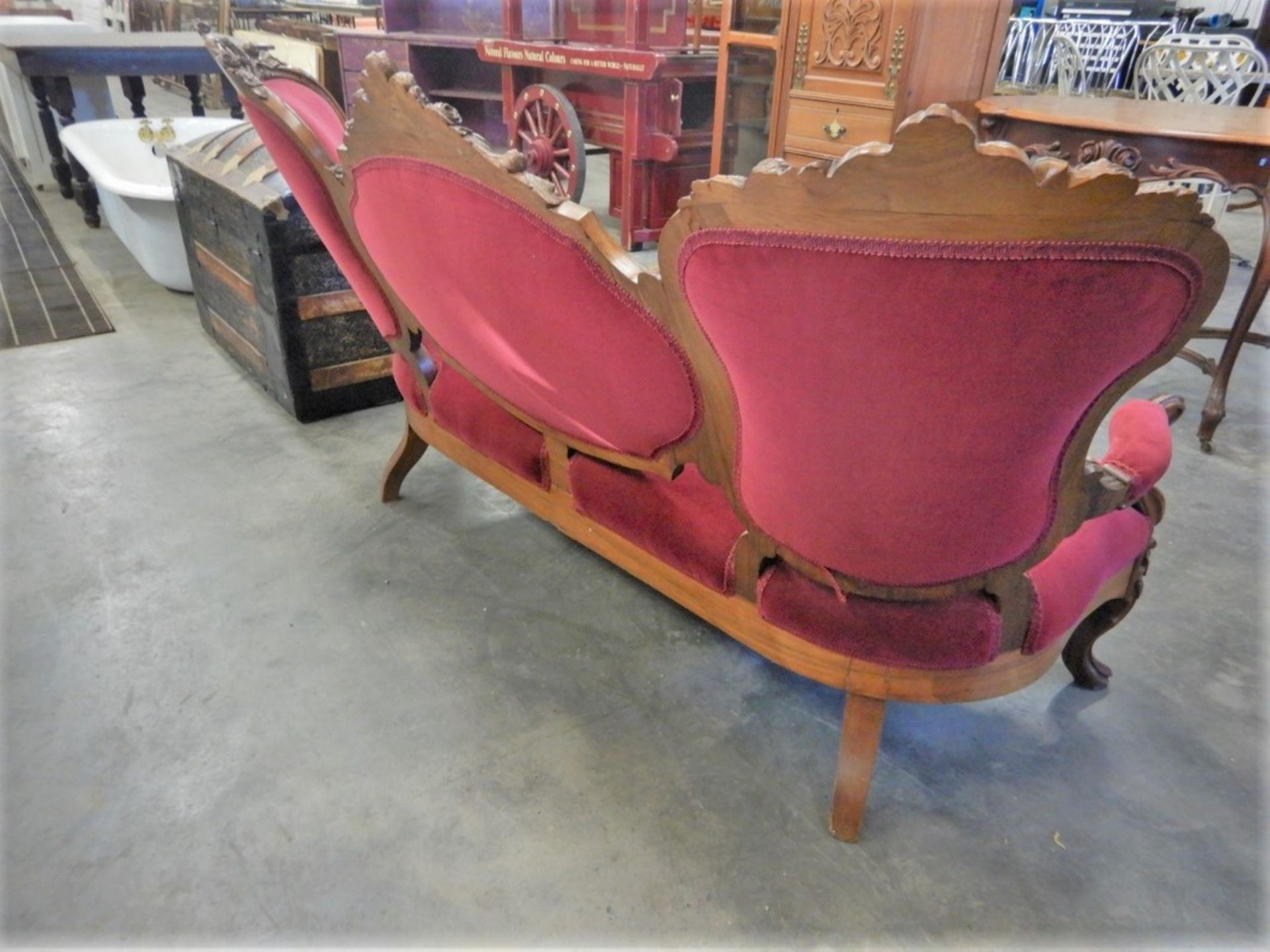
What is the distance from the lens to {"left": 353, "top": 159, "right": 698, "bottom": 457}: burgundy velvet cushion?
3.41ft

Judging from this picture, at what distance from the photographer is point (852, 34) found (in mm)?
2924

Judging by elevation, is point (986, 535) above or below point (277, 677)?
above

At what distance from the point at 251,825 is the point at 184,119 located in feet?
12.7

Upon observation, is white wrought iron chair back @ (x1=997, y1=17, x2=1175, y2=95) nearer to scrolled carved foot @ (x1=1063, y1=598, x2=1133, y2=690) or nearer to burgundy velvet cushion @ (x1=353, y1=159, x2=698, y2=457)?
scrolled carved foot @ (x1=1063, y1=598, x2=1133, y2=690)

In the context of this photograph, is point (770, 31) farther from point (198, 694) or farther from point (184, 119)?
point (198, 694)

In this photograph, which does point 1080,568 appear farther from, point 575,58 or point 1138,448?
point 575,58

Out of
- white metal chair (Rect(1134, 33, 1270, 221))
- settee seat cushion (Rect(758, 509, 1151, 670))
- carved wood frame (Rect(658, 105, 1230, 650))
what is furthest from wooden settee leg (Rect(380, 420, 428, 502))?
white metal chair (Rect(1134, 33, 1270, 221))

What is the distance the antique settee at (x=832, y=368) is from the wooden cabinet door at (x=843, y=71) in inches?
78.7

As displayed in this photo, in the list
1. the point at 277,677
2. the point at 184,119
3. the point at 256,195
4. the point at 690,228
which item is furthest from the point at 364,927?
the point at 184,119

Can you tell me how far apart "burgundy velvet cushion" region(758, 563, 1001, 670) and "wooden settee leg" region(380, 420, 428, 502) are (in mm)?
1075

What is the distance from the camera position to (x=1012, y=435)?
79 centimetres

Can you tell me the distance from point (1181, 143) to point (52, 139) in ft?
17.0

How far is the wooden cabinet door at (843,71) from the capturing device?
110 inches

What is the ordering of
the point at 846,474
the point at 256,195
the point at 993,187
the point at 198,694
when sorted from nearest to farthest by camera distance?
the point at 993,187 < the point at 846,474 < the point at 198,694 < the point at 256,195
